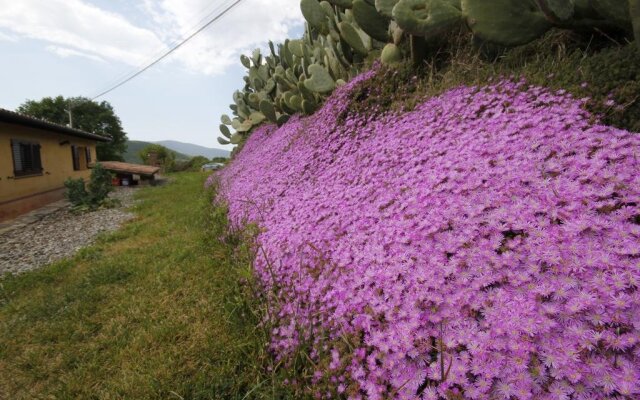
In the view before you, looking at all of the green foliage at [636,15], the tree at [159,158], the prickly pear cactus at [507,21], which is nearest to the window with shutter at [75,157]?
the tree at [159,158]

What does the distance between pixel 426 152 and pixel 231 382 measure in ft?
8.88

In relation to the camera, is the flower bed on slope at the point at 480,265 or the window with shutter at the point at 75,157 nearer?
the flower bed on slope at the point at 480,265

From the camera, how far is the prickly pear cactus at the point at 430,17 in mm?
4363

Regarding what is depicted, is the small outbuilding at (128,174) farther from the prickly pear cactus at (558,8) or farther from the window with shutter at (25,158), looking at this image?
the prickly pear cactus at (558,8)

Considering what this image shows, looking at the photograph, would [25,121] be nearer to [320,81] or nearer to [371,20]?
[320,81]

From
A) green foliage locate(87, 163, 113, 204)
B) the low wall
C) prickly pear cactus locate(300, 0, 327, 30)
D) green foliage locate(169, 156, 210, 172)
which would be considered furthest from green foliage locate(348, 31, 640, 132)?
green foliage locate(169, 156, 210, 172)

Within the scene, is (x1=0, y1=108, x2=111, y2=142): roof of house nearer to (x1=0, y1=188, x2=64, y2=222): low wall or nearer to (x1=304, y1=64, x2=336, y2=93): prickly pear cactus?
(x1=0, y1=188, x2=64, y2=222): low wall

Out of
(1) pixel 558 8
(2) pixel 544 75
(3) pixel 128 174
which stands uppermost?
(1) pixel 558 8

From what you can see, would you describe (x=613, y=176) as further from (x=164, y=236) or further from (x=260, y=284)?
(x=164, y=236)

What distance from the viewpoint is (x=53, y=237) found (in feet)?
30.4

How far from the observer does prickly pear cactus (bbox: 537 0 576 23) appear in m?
3.55

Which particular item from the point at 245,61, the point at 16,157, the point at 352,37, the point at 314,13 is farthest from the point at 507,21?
→ the point at 16,157

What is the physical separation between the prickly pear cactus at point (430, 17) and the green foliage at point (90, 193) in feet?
42.9

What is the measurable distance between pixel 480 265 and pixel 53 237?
10.9 metres
